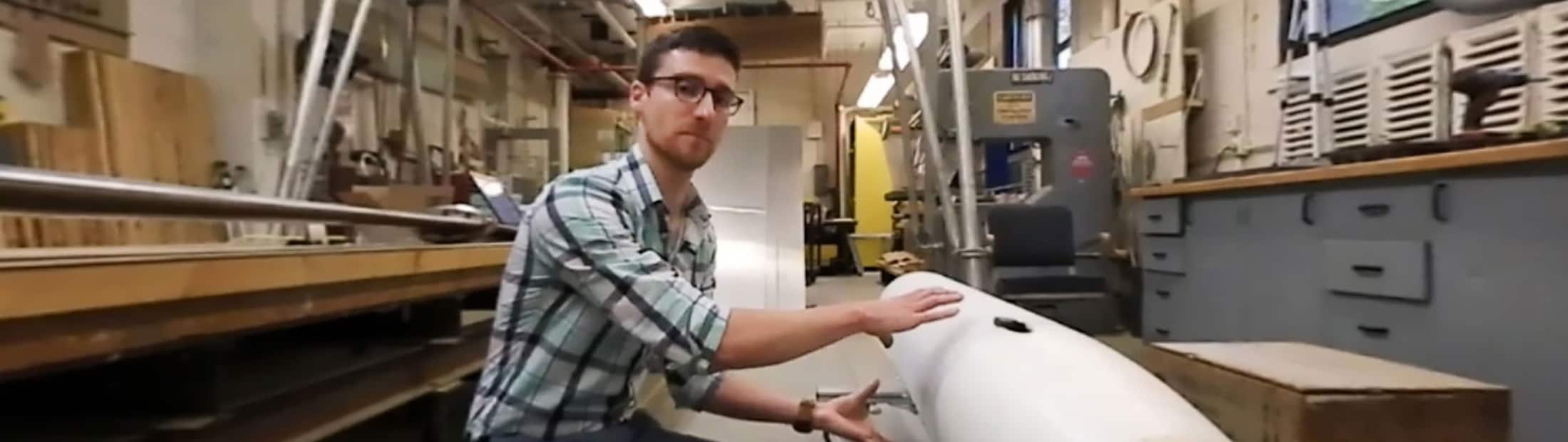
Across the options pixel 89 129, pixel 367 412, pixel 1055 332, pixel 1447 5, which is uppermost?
pixel 1447 5

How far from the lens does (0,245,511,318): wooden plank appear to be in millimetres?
799

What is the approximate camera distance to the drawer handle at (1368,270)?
2.15 meters

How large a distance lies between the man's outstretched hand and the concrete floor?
9.9 inches

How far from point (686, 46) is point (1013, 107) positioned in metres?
3.47

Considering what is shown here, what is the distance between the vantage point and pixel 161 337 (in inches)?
39.3

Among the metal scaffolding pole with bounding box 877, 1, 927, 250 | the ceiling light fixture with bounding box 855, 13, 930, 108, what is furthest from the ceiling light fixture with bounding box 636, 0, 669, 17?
the ceiling light fixture with bounding box 855, 13, 930, 108

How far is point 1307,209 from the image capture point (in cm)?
247

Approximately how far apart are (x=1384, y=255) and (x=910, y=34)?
4.35 ft

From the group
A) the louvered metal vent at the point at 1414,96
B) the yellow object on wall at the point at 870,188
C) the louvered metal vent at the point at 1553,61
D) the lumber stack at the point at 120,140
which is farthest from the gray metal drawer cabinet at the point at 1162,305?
the yellow object on wall at the point at 870,188

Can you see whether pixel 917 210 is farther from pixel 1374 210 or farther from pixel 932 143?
pixel 1374 210

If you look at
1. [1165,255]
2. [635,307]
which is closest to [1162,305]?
[1165,255]

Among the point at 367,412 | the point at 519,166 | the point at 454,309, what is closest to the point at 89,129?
the point at 454,309

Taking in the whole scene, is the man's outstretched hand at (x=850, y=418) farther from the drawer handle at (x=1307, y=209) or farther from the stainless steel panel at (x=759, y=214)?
the stainless steel panel at (x=759, y=214)

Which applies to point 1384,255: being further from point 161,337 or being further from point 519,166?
point 519,166
